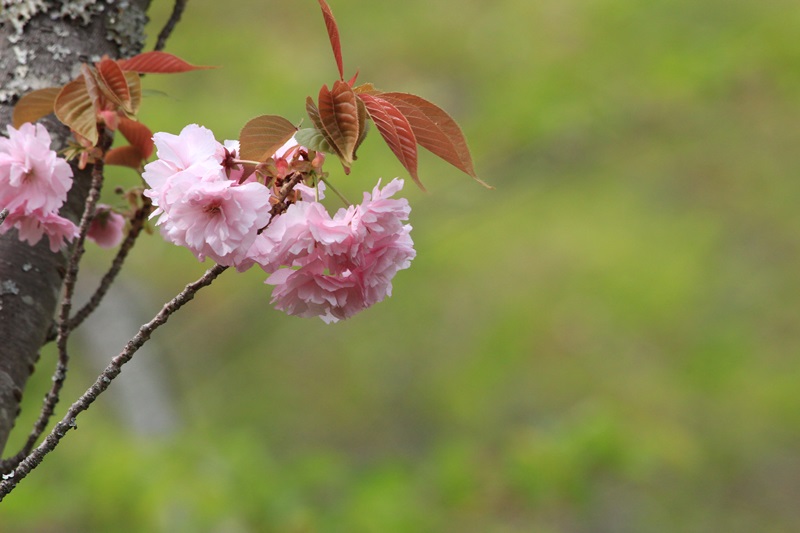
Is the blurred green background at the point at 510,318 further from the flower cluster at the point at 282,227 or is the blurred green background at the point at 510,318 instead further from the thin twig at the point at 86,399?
the flower cluster at the point at 282,227

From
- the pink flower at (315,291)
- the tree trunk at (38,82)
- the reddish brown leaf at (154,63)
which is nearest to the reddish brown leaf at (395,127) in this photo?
the pink flower at (315,291)

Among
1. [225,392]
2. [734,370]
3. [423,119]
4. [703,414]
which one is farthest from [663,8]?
[423,119]

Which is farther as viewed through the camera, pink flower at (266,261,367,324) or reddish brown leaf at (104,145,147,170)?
reddish brown leaf at (104,145,147,170)

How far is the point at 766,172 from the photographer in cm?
527

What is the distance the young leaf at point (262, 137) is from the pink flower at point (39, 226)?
0.83 feet

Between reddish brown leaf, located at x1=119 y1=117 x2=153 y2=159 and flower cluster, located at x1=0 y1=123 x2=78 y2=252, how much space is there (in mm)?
A: 130

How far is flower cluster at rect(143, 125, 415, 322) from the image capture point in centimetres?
68

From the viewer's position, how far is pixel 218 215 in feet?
2.23

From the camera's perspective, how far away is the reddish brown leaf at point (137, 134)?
945 millimetres

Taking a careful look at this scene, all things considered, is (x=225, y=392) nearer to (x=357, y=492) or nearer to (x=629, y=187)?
(x=357, y=492)

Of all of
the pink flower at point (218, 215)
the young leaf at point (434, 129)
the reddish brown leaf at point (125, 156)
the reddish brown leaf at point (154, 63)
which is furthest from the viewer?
the reddish brown leaf at point (125, 156)

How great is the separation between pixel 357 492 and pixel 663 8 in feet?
9.07

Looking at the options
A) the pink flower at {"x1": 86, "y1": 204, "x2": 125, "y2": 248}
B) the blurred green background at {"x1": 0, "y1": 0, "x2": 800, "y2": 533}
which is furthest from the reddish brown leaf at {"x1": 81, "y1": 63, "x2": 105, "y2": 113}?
the blurred green background at {"x1": 0, "y1": 0, "x2": 800, "y2": 533}

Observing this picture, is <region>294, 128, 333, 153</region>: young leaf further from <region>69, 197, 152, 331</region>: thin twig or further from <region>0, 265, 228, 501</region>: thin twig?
<region>69, 197, 152, 331</region>: thin twig
